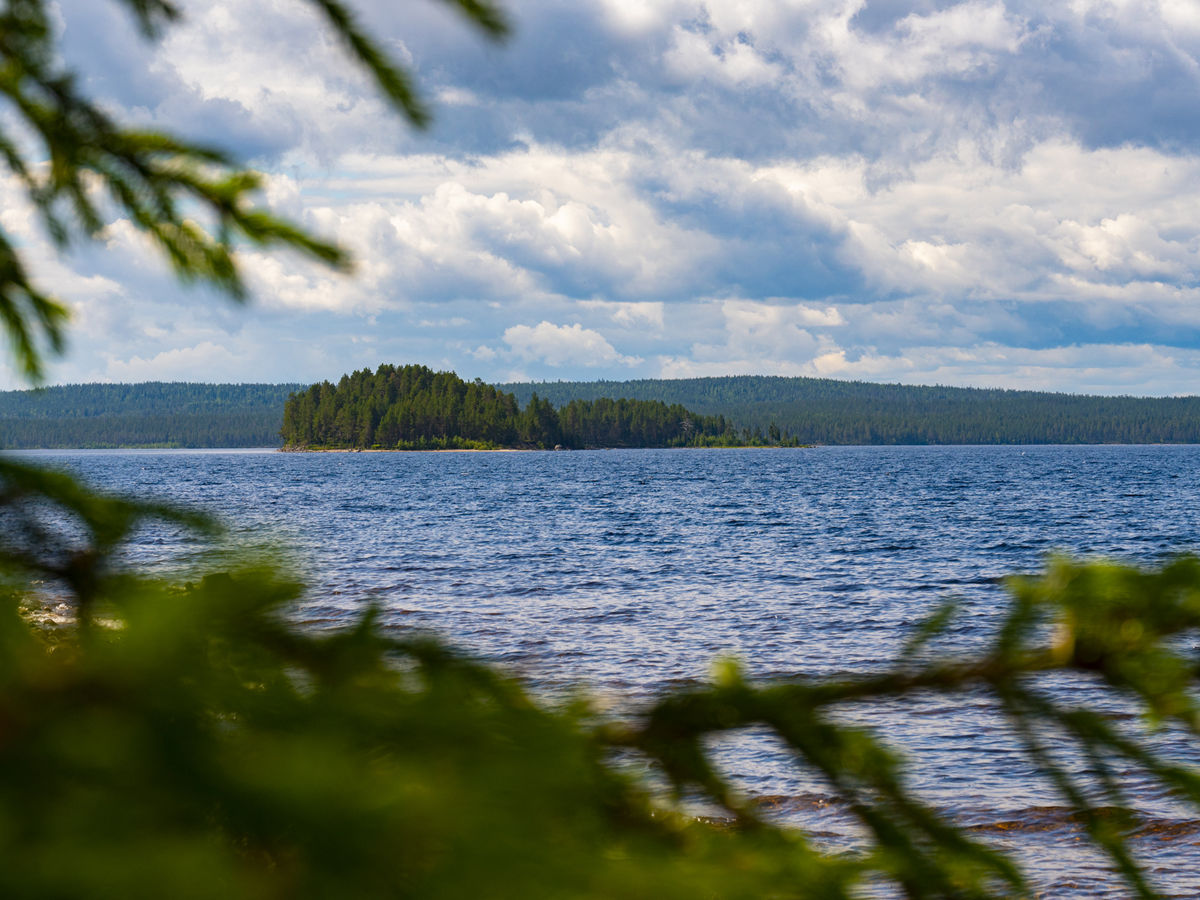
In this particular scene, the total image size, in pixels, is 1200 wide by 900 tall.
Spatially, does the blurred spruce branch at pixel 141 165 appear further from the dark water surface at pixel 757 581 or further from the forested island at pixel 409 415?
the forested island at pixel 409 415


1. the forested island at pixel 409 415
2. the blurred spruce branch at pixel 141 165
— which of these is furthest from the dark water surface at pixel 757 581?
the forested island at pixel 409 415

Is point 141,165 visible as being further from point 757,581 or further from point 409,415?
point 409,415

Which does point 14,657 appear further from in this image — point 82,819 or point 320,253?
point 320,253

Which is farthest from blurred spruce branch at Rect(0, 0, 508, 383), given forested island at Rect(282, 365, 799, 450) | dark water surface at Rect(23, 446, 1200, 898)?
forested island at Rect(282, 365, 799, 450)

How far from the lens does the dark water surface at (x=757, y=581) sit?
938cm

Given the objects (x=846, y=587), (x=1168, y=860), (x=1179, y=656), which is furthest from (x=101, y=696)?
(x=846, y=587)

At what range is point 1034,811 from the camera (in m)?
10.2

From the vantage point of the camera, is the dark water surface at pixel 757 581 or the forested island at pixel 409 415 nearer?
the dark water surface at pixel 757 581

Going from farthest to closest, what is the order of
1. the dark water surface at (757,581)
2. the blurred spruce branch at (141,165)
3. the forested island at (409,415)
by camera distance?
the forested island at (409,415)
the dark water surface at (757,581)
the blurred spruce branch at (141,165)

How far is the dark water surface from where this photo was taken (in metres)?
9.38

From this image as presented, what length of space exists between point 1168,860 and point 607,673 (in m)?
8.51

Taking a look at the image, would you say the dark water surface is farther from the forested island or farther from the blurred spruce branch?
the forested island

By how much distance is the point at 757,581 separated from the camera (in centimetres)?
2794

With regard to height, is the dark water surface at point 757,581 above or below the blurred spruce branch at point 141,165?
below
